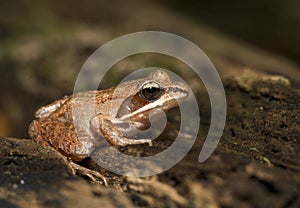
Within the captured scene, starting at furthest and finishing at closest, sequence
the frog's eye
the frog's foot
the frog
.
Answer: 1. the frog's eye
2. the frog
3. the frog's foot

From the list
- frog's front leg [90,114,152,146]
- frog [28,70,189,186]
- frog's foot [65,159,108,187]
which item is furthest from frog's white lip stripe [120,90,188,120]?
frog's foot [65,159,108,187]

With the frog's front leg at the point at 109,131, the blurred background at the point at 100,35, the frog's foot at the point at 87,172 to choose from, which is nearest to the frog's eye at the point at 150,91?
the frog's front leg at the point at 109,131

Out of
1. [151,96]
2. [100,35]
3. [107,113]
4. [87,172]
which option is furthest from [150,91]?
[100,35]

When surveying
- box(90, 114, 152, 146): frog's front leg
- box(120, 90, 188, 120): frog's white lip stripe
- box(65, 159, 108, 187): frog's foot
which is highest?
box(120, 90, 188, 120): frog's white lip stripe

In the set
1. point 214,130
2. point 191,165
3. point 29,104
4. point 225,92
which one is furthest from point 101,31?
point 191,165

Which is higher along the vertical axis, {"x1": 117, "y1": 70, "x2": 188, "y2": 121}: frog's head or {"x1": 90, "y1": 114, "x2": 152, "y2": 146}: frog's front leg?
{"x1": 117, "y1": 70, "x2": 188, "y2": 121}: frog's head

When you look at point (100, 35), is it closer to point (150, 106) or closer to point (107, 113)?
point (107, 113)

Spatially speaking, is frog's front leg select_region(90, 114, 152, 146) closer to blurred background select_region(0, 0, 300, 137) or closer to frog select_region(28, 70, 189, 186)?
frog select_region(28, 70, 189, 186)
